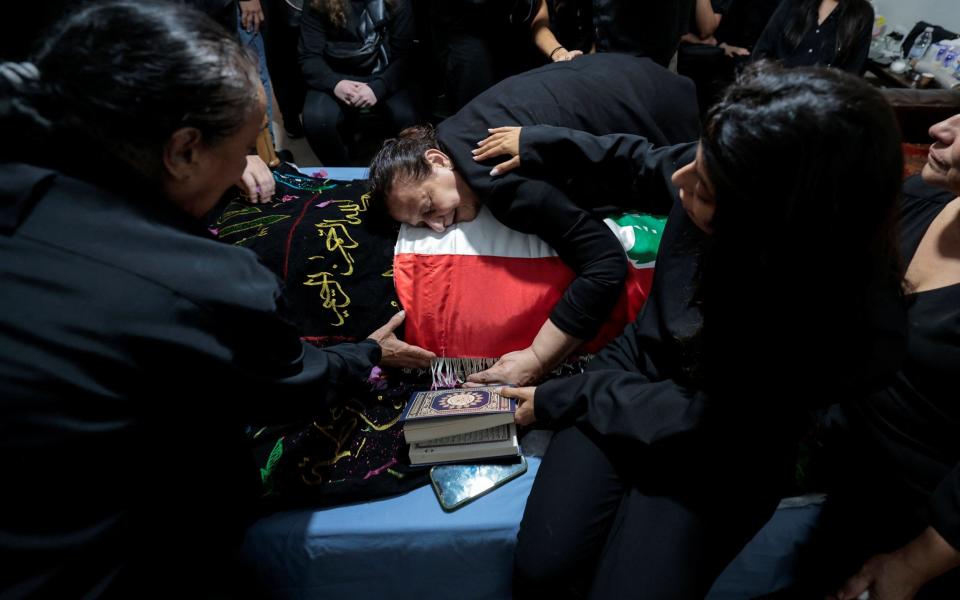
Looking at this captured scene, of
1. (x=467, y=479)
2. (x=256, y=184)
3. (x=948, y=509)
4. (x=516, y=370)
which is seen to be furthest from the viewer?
(x=256, y=184)

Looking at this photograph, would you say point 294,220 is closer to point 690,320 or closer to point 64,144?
point 64,144

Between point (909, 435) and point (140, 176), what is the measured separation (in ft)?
4.93

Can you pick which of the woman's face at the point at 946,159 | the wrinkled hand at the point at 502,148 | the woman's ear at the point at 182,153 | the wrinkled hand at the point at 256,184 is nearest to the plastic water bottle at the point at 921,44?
the woman's face at the point at 946,159

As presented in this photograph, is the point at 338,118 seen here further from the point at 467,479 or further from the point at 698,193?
the point at 698,193

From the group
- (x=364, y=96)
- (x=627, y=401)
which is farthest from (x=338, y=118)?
(x=627, y=401)

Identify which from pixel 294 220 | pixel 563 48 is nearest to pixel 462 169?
pixel 294 220

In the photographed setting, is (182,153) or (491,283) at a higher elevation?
(182,153)

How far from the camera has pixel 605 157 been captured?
4.49 ft

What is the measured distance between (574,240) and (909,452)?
84 cm

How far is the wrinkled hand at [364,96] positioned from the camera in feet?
→ 8.91

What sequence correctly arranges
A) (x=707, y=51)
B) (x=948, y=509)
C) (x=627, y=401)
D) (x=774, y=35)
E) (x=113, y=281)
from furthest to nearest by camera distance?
1. (x=707, y=51)
2. (x=774, y=35)
3. (x=627, y=401)
4. (x=948, y=509)
5. (x=113, y=281)

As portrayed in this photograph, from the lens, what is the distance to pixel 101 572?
858 millimetres

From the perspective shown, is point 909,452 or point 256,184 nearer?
point 909,452

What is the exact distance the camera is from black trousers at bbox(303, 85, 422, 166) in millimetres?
2719
